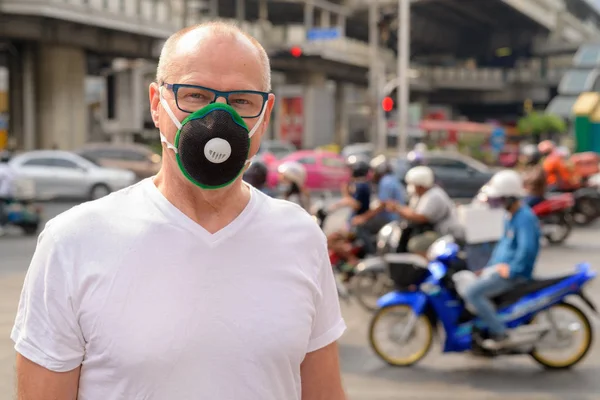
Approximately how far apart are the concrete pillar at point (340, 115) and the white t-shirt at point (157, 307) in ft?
185

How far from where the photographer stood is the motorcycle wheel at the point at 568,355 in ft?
21.5

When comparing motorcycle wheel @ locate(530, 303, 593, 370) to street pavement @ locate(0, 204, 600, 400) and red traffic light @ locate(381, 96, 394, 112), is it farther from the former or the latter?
red traffic light @ locate(381, 96, 394, 112)

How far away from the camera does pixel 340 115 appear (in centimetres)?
6059

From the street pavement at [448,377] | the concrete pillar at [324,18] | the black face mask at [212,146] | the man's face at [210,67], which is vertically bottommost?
the street pavement at [448,377]

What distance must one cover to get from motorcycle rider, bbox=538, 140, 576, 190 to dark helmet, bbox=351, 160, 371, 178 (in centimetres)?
694

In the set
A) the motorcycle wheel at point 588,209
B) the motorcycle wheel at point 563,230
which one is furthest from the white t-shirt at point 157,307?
the motorcycle wheel at point 588,209

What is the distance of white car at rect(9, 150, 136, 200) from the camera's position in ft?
72.8

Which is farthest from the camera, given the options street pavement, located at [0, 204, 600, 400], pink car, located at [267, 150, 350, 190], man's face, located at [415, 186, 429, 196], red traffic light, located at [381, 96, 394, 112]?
pink car, located at [267, 150, 350, 190]

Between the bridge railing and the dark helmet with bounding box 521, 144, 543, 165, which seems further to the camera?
the bridge railing

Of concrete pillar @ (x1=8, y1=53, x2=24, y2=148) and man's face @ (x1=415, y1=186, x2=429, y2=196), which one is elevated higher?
concrete pillar @ (x1=8, y1=53, x2=24, y2=148)

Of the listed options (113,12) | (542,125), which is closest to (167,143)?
(113,12)

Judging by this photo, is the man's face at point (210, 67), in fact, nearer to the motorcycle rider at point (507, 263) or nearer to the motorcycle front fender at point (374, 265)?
the motorcycle rider at point (507, 263)

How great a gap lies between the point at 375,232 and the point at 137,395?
8569 millimetres

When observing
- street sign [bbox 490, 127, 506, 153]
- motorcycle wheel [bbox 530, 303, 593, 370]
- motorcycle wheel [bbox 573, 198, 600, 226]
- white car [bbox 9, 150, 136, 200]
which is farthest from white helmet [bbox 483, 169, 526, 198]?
street sign [bbox 490, 127, 506, 153]
